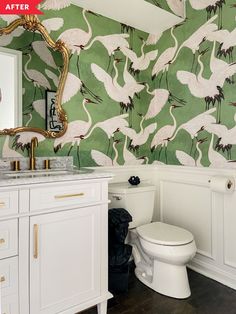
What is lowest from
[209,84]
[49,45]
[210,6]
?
[209,84]

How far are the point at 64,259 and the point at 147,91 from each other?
1.85 metres

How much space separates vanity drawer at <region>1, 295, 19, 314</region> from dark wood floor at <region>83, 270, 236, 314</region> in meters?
0.55

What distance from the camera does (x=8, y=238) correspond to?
4.09 ft

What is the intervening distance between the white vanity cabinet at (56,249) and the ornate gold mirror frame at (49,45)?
2.09ft

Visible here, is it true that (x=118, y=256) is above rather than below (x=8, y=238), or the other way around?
below

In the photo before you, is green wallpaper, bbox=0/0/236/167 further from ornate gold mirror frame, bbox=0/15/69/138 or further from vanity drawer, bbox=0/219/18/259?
vanity drawer, bbox=0/219/18/259

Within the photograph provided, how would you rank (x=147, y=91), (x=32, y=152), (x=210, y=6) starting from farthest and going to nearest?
(x=147, y=91) → (x=210, y=6) → (x=32, y=152)

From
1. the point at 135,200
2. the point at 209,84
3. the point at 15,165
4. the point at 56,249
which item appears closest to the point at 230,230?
the point at 135,200

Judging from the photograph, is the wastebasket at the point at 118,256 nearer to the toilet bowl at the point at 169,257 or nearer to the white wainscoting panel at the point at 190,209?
the toilet bowl at the point at 169,257

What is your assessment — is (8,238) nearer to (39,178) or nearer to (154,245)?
(39,178)

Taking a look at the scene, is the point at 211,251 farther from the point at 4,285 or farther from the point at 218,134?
the point at 4,285

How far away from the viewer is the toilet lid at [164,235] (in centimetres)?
173

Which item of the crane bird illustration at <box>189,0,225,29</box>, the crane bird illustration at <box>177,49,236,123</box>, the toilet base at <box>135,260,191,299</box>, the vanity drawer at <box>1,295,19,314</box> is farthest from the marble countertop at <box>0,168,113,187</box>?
the crane bird illustration at <box>189,0,225,29</box>

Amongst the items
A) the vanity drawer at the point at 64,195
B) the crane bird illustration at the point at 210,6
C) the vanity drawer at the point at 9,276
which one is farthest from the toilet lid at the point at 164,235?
the crane bird illustration at the point at 210,6
